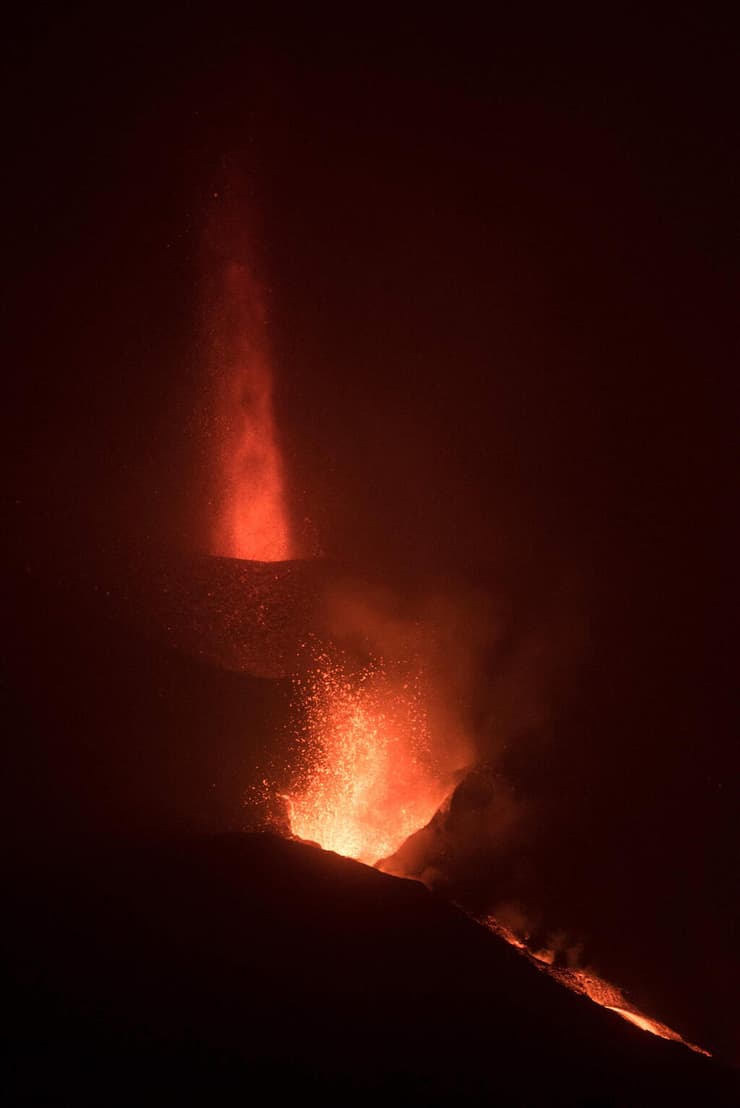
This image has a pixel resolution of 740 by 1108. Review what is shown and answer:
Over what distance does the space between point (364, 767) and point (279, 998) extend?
4.93m

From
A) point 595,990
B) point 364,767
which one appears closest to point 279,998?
point 595,990

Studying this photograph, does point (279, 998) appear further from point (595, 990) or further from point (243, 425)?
point (243, 425)

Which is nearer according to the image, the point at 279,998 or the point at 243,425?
the point at 279,998

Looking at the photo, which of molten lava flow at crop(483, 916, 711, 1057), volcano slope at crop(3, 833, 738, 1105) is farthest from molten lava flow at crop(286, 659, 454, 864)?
volcano slope at crop(3, 833, 738, 1105)

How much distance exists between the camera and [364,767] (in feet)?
32.2

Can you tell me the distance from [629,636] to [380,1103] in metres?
9.26

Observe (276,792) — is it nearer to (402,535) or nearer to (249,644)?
(249,644)

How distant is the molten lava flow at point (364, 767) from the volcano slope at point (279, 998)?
2.31 metres

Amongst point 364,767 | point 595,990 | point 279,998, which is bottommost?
point 279,998

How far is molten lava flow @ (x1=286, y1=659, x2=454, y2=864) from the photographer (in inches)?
358

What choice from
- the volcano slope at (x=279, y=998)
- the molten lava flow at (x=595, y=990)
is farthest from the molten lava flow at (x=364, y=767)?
the volcano slope at (x=279, y=998)

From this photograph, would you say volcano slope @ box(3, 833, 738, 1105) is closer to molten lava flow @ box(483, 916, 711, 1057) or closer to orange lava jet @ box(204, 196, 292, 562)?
molten lava flow @ box(483, 916, 711, 1057)

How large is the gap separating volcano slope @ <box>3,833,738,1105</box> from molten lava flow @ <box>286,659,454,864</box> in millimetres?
2306

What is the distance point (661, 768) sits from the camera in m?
12.1
